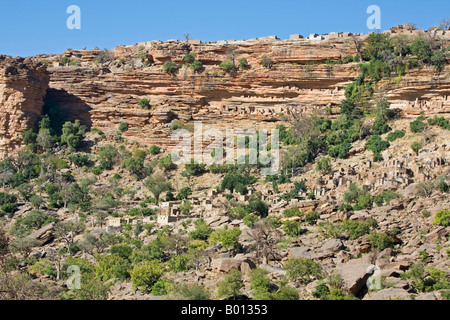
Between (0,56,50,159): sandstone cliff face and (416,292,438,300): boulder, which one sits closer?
(416,292,438,300): boulder

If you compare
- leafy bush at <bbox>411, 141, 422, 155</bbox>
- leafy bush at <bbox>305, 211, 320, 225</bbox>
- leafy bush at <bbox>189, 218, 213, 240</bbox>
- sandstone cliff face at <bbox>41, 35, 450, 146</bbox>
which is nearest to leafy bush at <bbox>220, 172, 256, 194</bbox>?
leafy bush at <bbox>189, 218, 213, 240</bbox>

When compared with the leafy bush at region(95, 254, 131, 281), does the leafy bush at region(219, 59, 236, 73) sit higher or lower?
higher

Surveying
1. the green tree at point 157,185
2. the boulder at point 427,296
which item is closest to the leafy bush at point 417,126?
the green tree at point 157,185

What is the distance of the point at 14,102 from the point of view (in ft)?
174

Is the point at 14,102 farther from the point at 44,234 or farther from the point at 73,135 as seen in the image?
the point at 44,234

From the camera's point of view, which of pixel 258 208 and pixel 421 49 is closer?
pixel 258 208

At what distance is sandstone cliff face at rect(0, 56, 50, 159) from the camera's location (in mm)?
52594

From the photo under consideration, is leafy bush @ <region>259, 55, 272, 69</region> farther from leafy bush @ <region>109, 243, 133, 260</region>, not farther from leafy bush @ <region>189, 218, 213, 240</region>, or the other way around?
leafy bush @ <region>109, 243, 133, 260</region>

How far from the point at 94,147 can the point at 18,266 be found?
21698mm

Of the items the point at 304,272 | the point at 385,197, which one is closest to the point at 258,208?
the point at 385,197

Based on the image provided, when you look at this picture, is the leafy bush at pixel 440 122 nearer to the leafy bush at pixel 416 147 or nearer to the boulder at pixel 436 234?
the leafy bush at pixel 416 147

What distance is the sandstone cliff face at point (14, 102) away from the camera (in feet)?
173

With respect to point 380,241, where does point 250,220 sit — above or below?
above

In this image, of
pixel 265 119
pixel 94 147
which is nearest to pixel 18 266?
pixel 94 147
